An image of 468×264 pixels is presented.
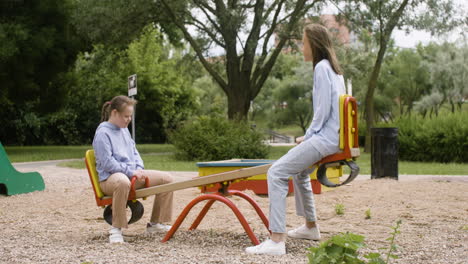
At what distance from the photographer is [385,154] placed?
968 cm

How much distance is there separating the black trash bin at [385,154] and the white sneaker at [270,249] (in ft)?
19.9

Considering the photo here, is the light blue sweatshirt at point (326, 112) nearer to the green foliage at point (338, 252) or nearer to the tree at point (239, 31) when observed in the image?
the green foliage at point (338, 252)

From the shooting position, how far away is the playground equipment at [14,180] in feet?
27.4

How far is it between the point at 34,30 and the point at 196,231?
16641mm

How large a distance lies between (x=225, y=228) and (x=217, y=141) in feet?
34.4

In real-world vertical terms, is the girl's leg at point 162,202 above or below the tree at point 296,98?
below

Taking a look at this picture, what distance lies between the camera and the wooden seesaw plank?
418 centimetres

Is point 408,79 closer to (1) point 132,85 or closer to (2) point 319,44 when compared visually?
(1) point 132,85

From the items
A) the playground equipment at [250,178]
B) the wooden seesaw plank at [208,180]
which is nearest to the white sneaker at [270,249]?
the wooden seesaw plank at [208,180]

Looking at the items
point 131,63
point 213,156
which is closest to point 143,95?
point 131,63

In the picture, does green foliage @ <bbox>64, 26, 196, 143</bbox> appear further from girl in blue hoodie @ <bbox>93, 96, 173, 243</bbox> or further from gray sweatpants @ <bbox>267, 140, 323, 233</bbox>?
gray sweatpants @ <bbox>267, 140, 323, 233</bbox>

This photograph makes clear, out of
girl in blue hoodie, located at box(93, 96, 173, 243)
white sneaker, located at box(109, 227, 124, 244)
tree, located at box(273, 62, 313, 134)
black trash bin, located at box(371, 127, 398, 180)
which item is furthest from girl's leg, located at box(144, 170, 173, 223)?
tree, located at box(273, 62, 313, 134)

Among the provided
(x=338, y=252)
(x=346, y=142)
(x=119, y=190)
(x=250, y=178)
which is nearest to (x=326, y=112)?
(x=346, y=142)

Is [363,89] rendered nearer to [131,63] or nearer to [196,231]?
[131,63]
